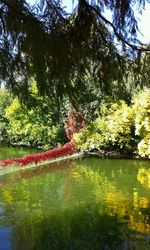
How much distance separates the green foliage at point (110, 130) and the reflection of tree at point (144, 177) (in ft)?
7.20

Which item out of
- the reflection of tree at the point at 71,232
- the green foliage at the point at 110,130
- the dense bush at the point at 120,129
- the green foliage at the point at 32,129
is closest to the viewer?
the reflection of tree at the point at 71,232

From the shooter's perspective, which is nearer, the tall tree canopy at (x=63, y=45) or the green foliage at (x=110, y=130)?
the tall tree canopy at (x=63, y=45)

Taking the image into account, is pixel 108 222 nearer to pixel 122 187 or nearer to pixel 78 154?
pixel 122 187

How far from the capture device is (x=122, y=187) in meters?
8.25

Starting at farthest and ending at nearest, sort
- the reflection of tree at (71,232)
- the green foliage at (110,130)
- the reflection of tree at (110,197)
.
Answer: the green foliage at (110,130) → the reflection of tree at (110,197) → the reflection of tree at (71,232)

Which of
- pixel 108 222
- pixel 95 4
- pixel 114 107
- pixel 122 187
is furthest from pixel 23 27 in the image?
pixel 114 107

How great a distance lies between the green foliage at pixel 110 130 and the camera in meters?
12.0

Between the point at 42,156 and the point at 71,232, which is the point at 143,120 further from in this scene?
the point at 71,232

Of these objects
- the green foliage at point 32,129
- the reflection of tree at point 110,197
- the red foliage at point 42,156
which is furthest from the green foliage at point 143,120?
the green foliage at point 32,129

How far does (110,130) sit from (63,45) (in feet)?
33.3

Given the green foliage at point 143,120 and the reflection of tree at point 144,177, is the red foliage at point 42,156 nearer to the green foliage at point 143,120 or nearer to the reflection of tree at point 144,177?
the green foliage at point 143,120

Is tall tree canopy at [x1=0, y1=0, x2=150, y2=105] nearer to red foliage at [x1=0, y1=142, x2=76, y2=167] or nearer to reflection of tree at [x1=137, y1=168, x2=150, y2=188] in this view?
reflection of tree at [x1=137, y1=168, x2=150, y2=188]

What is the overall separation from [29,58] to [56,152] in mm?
10568

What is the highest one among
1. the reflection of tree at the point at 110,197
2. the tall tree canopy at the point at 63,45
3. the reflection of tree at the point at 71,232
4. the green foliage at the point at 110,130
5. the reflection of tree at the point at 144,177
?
the green foliage at the point at 110,130
